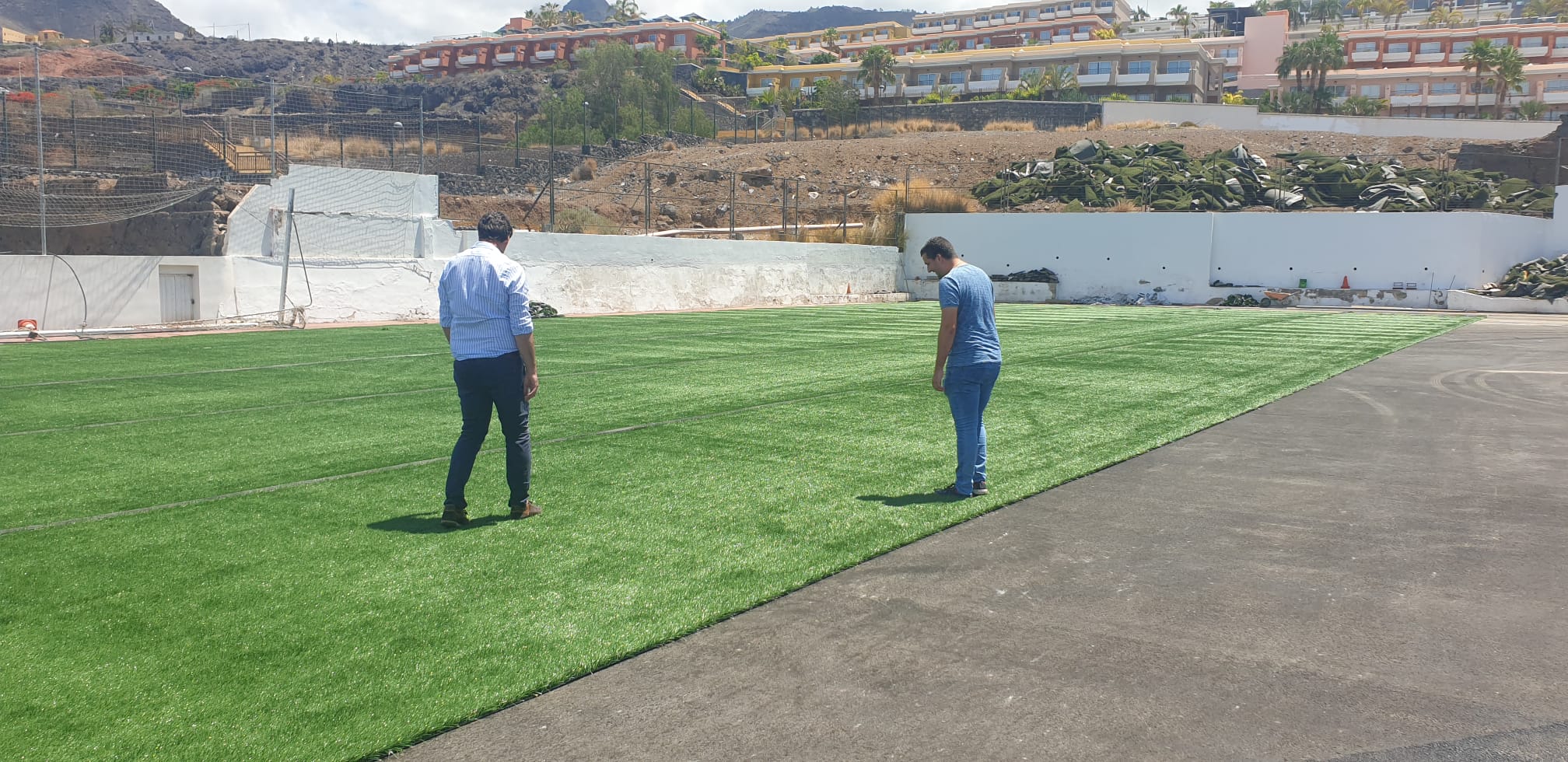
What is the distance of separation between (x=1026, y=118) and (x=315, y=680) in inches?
2934

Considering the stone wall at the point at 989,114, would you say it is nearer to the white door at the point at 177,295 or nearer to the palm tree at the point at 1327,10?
the white door at the point at 177,295

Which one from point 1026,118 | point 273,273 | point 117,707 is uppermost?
point 1026,118

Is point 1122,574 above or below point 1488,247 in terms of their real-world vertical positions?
below

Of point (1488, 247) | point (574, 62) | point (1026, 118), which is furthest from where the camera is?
point (574, 62)

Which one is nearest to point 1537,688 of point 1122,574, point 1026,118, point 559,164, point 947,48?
Answer: point 1122,574

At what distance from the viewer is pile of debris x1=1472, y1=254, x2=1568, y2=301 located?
34.4 m

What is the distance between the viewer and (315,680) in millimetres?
4133

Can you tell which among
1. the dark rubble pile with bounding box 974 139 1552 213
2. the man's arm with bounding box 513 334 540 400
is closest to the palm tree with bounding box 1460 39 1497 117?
the dark rubble pile with bounding box 974 139 1552 213

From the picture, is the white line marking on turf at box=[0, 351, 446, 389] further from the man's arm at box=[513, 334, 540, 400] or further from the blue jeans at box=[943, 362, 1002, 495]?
the blue jeans at box=[943, 362, 1002, 495]

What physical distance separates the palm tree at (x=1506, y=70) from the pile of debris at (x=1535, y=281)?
54.8 m

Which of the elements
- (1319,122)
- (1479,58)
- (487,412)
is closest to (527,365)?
(487,412)

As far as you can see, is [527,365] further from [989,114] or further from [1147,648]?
[989,114]

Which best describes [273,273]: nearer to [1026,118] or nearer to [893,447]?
[893,447]

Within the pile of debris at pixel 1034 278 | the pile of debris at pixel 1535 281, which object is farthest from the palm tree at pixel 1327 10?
the pile of debris at pixel 1034 278
